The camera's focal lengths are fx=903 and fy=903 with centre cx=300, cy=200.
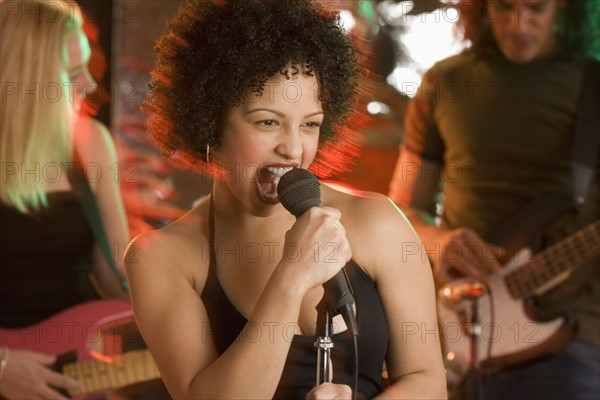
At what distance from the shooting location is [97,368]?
2.74m

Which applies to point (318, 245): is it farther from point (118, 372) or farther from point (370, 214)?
point (118, 372)

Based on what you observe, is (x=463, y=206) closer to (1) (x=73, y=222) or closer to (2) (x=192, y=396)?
(1) (x=73, y=222)

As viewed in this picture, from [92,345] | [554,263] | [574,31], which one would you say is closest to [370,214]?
[554,263]

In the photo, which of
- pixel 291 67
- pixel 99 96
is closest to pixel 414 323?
pixel 291 67

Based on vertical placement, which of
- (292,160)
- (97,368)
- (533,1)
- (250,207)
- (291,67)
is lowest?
(97,368)

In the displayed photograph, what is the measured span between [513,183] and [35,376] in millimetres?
1620

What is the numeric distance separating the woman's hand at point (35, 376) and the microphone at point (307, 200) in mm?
1454

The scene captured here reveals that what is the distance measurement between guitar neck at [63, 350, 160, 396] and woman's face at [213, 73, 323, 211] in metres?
1.15

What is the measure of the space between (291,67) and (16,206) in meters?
1.41

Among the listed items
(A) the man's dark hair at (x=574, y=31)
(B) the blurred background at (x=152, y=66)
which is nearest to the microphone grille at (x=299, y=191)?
(A) the man's dark hair at (x=574, y=31)

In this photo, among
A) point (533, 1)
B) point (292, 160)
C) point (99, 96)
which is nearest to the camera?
point (292, 160)

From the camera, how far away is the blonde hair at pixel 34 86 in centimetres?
288

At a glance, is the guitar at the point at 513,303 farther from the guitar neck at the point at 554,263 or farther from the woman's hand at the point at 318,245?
the woman's hand at the point at 318,245

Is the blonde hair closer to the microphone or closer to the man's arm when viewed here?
the man's arm
